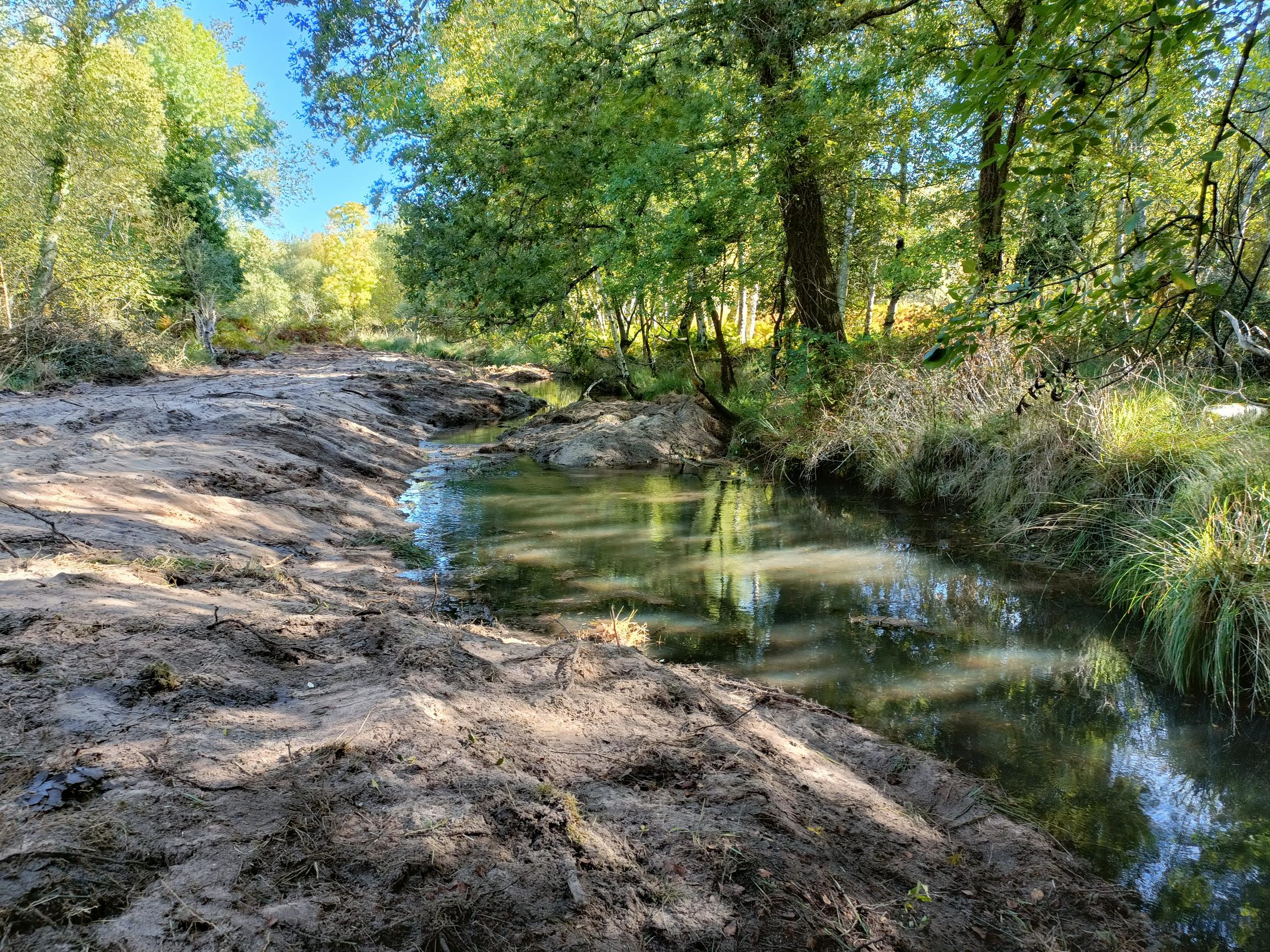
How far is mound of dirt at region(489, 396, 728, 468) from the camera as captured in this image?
1359cm

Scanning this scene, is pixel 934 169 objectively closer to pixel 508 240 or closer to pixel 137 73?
pixel 508 240

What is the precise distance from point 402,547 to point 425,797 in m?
5.29

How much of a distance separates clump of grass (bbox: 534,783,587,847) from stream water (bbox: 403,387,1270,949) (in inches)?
90.7

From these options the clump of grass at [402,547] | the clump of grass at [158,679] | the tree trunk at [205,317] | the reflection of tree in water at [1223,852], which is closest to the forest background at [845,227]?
the reflection of tree in water at [1223,852]

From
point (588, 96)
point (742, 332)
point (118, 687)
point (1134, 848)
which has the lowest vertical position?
point (1134, 848)

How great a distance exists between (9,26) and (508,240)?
14.1m

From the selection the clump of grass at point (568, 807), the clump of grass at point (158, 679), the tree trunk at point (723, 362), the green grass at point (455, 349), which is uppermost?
the green grass at point (455, 349)

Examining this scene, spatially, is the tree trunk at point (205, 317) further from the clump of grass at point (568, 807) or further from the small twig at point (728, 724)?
the clump of grass at point (568, 807)

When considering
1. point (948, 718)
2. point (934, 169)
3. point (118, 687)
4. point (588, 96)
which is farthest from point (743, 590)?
point (934, 169)

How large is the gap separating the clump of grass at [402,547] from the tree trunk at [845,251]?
851cm

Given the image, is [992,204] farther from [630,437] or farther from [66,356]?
[66,356]

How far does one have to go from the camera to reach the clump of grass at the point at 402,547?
7051mm

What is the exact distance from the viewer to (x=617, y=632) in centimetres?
513

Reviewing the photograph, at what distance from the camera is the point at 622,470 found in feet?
43.0
